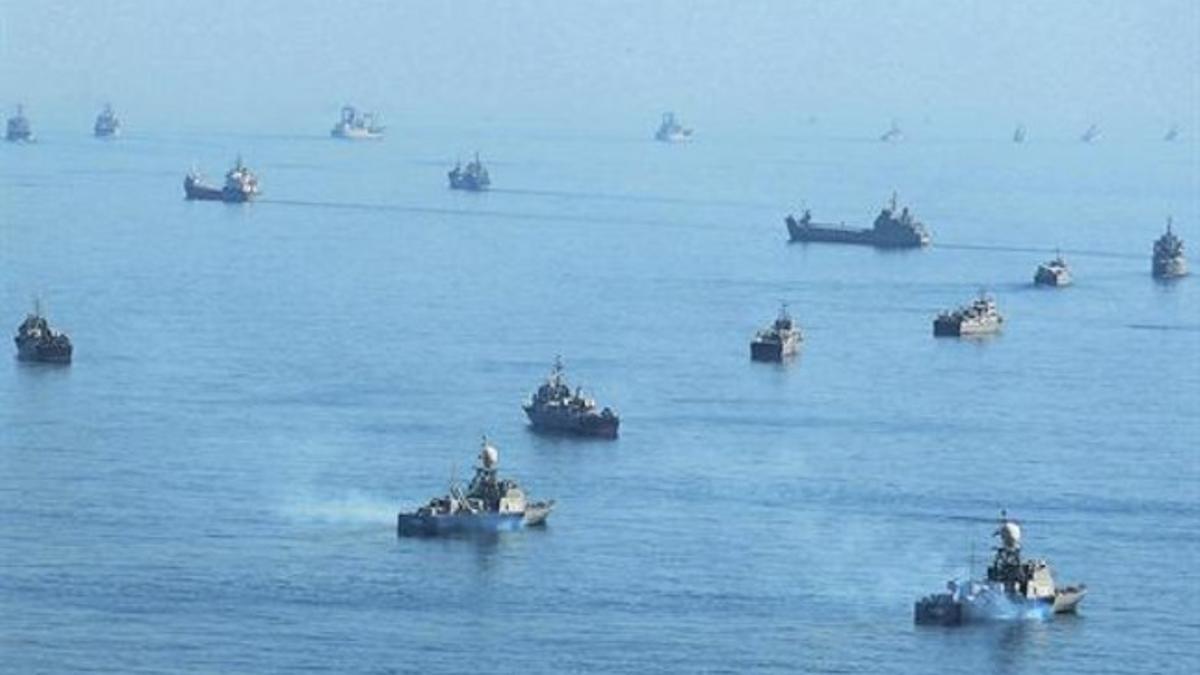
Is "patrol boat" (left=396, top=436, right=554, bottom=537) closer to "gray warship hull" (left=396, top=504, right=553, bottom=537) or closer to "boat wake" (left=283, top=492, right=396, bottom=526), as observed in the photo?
"gray warship hull" (left=396, top=504, right=553, bottom=537)

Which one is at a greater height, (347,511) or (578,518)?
(578,518)

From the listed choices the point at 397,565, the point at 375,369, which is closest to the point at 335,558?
the point at 397,565

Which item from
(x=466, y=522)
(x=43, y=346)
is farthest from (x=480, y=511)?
(x=43, y=346)

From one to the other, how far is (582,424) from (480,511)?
86.1ft

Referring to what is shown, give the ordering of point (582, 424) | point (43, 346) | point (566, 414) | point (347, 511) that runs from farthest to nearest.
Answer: point (43, 346) < point (566, 414) < point (582, 424) < point (347, 511)

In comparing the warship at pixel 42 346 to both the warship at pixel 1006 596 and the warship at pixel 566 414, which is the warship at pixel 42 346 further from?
the warship at pixel 1006 596

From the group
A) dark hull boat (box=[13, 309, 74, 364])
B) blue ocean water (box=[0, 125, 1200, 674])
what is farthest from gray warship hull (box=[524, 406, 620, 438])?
dark hull boat (box=[13, 309, 74, 364])

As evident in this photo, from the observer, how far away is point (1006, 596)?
12912 cm

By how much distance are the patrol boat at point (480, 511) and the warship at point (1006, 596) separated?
21.3 m

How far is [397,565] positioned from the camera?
444 feet

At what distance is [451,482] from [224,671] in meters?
35.9

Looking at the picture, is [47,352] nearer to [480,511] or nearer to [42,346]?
[42,346]

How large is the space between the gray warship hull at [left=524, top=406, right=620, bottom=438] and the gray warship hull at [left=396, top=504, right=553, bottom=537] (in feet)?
76.9

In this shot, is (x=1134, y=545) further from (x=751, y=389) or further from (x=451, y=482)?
(x=751, y=389)
